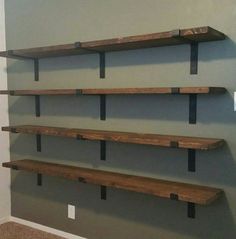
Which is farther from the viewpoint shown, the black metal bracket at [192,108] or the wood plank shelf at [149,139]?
the black metal bracket at [192,108]

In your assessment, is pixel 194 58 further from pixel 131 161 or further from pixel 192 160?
pixel 131 161

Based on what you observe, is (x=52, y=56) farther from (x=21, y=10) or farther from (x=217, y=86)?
(x=217, y=86)

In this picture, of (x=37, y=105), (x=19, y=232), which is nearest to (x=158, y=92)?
(x=37, y=105)

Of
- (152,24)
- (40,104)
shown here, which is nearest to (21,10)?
(40,104)

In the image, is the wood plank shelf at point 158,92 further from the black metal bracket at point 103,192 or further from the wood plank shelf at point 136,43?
the black metal bracket at point 103,192

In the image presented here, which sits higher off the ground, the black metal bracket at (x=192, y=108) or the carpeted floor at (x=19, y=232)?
the black metal bracket at (x=192, y=108)

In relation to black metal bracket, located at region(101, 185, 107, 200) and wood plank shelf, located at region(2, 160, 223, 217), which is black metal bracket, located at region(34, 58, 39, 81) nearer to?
wood plank shelf, located at region(2, 160, 223, 217)

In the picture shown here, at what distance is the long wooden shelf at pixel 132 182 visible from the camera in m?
2.03

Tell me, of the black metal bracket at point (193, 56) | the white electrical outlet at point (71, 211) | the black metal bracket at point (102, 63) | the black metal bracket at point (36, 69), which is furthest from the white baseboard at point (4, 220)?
the black metal bracket at point (193, 56)

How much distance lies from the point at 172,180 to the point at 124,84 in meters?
0.81

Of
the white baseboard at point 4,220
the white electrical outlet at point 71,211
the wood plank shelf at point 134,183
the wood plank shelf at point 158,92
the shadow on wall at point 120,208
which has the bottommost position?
the white baseboard at point 4,220

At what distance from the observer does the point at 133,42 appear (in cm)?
219

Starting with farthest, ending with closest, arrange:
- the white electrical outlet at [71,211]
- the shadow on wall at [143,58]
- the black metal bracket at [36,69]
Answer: the black metal bracket at [36,69] < the white electrical outlet at [71,211] < the shadow on wall at [143,58]

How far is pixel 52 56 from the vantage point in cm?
293
